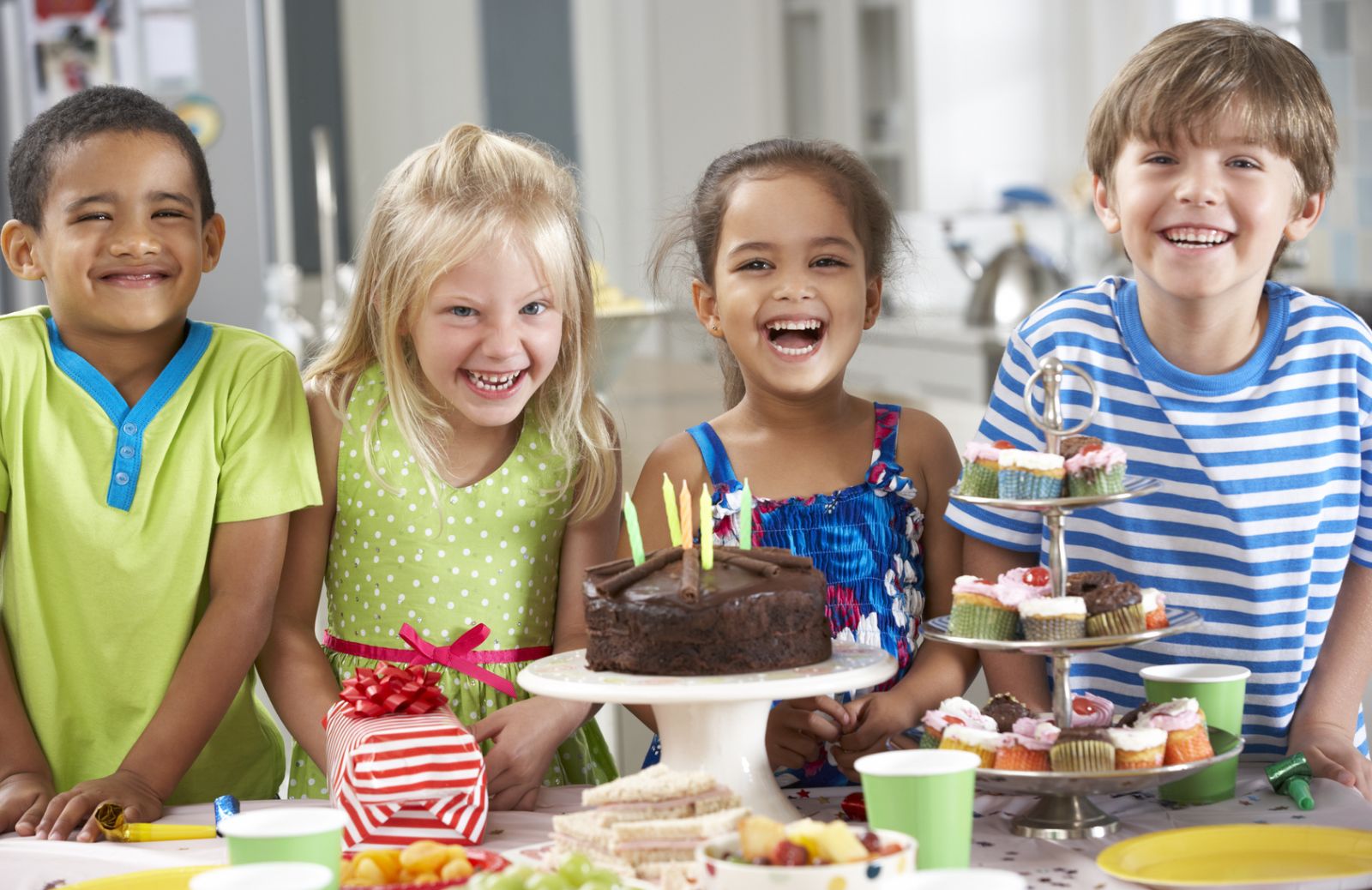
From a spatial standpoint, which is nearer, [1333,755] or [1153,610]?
[1153,610]

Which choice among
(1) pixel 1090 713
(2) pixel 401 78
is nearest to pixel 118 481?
(1) pixel 1090 713

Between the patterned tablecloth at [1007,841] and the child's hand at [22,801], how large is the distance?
1 cm

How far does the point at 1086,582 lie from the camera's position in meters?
1.22

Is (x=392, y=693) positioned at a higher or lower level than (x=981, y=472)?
lower

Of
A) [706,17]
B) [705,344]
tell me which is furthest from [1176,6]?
[705,344]

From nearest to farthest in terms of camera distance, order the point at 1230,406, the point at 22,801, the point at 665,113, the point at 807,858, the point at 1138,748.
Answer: the point at 807,858, the point at 1138,748, the point at 22,801, the point at 1230,406, the point at 665,113

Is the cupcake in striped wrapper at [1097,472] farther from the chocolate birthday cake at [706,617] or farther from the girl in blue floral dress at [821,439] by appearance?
the girl in blue floral dress at [821,439]

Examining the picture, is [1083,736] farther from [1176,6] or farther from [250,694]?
[1176,6]

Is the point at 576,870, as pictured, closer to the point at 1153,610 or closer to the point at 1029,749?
the point at 1029,749

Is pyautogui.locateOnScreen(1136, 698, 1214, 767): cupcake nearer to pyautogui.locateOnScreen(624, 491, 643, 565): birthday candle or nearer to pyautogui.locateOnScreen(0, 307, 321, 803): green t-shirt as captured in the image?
pyautogui.locateOnScreen(624, 491, 643, 565): birthday candle

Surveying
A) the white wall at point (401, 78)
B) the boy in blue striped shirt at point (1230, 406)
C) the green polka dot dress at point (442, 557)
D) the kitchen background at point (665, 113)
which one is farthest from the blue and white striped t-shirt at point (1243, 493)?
the white wall at point (401, 78)

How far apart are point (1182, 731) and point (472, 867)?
21.7 inches

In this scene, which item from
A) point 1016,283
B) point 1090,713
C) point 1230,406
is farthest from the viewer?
point 1016,283

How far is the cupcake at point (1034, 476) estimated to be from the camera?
3.85ft
